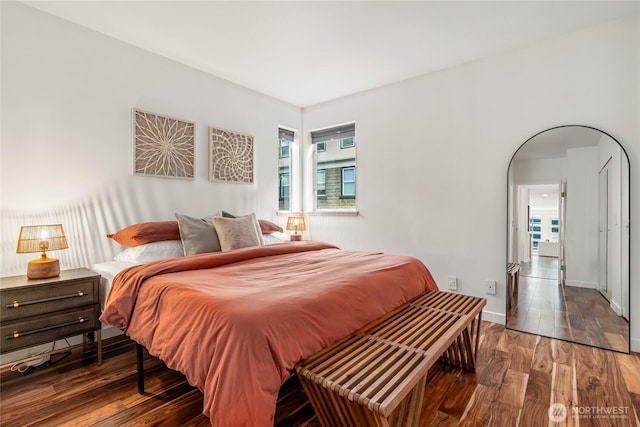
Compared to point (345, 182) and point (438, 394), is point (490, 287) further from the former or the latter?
point (345, 182)

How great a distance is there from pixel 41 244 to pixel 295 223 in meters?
2.59

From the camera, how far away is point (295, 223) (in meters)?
4.20

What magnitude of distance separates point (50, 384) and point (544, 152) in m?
4.05

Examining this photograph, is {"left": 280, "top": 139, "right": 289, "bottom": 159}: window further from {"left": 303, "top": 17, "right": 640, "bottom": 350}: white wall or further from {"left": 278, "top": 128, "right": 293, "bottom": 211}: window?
{"left": 303, "top": 17, "right": 640, "bottom": 350}: white wall

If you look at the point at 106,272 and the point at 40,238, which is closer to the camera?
the point at 40,238

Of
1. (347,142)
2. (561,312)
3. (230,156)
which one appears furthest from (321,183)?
(561,312)

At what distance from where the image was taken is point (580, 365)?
7.06 feet

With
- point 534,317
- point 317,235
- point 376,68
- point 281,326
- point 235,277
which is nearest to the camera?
point 281,326

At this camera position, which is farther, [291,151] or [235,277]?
[291,151]

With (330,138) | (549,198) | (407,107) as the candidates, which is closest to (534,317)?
(549,198)

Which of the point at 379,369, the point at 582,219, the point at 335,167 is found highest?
the point at 335,167

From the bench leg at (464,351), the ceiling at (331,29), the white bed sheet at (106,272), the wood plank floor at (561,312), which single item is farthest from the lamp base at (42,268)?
the wood plank floor at (561,312)

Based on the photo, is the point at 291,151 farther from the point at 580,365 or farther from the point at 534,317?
the point at 580,365

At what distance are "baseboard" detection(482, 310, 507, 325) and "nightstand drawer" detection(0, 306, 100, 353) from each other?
3.28 m
